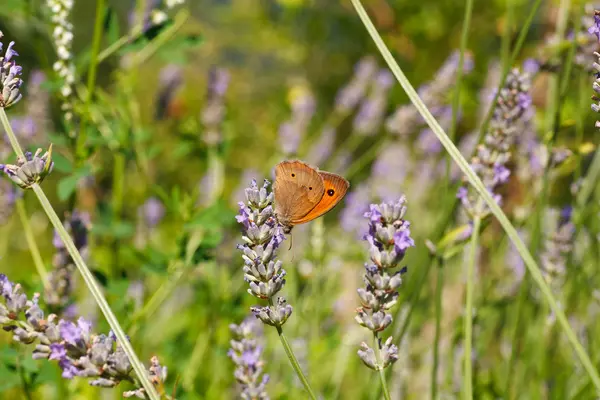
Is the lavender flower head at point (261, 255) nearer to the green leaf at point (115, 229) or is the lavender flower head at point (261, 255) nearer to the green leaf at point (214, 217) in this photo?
the green leaf at point (214, 217)

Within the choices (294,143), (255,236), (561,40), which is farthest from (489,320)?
(255,236)

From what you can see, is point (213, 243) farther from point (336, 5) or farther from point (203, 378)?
point (336, 5)

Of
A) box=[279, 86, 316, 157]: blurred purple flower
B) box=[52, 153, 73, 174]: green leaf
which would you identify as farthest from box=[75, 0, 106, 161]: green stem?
box=[279, 86, 316, 157]: blurred purple flower

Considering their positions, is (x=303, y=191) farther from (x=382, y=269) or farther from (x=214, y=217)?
(x=214, y=217)

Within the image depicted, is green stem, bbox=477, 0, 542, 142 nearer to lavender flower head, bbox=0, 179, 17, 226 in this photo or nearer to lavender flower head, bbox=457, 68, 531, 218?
lavender flower head, bbox=457, 68, 531, 218

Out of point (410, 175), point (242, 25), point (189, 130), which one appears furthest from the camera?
point (242, 25)
